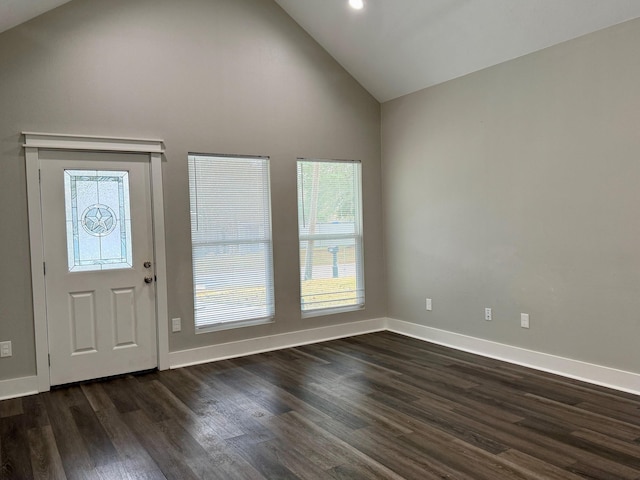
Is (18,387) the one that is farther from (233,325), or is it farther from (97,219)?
(233,325)

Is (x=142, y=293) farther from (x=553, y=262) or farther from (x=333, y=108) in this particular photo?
(x=553, y=262)

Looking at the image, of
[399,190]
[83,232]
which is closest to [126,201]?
[83,232]

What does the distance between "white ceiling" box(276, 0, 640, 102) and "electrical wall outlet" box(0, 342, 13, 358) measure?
3.97 meters

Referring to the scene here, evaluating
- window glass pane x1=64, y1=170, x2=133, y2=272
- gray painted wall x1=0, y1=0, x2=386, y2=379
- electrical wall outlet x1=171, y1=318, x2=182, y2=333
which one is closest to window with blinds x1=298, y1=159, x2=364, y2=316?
gray painted wall x1=0, y1=0, x2=386, y2=379

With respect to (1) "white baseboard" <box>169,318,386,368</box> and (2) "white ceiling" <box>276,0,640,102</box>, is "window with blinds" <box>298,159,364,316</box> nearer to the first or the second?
(1) "white baseboard" <box>169,318,386,368</box>

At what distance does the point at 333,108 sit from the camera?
5.50 metres

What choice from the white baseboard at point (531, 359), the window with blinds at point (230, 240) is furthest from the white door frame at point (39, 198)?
the white baseboard at point (531, 359)

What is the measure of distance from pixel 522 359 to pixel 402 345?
120cm

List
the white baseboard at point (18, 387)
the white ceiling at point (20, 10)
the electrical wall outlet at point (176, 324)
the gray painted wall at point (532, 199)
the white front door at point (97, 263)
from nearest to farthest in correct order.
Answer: the white ceiling at point (20, 10) → the gray painted wall at point (532, 199) → the white baseboard at point (18, 387) → the white front door at point (97, 263) → the electrical wall outlet at point (176, 324)

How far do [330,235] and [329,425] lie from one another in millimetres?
2647

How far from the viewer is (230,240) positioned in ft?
16.2

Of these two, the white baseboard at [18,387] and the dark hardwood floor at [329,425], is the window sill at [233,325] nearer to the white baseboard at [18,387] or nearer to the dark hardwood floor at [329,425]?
the dark hardwood floor at [329,425]

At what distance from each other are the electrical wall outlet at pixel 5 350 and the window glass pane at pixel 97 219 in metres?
0.72

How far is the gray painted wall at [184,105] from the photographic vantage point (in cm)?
394
